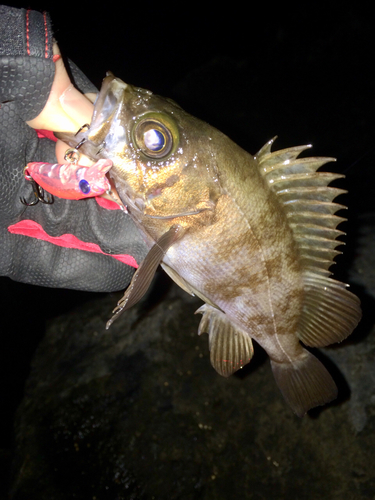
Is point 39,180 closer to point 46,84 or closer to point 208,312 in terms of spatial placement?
point 46,84

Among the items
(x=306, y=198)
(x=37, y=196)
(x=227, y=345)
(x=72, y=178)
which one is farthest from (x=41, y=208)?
(x=306, y=198)

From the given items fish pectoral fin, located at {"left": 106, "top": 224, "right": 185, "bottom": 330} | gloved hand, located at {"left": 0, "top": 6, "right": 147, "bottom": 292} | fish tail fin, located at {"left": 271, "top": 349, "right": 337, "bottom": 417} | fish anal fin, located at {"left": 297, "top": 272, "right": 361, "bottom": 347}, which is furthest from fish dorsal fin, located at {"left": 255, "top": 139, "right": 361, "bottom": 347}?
gloved hand, located at {"left": 0, "top": 6, "right": 147, "bottom": 292}

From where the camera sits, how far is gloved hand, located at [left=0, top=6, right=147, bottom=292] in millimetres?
1550

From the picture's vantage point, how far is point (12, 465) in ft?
12.4

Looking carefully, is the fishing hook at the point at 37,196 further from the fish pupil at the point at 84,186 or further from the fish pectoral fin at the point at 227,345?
the fish pectoral fin at the point at 227,345

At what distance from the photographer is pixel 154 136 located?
159 cm

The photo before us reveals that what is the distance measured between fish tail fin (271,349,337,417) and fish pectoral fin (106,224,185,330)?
3.77 feet

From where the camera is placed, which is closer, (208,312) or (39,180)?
(39,180)

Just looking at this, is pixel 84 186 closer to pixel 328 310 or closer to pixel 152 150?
pixel 152 150

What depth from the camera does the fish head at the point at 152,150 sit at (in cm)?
155

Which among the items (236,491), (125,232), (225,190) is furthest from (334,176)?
(236,491)

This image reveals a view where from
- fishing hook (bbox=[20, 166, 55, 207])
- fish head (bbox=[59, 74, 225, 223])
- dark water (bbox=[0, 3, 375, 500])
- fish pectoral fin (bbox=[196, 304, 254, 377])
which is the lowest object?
dark water (bbox=[0, 3, 375, 500])

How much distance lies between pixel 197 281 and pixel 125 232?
746 millimetres

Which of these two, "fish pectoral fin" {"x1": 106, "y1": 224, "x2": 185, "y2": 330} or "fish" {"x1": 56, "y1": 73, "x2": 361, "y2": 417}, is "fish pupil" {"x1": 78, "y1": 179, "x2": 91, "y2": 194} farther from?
"fish pectoral fin" {"x1": 106, "y1": 224, "x2": 185, "y2": 330}
